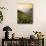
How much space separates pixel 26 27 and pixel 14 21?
0.44 m

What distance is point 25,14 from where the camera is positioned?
16.1 feet

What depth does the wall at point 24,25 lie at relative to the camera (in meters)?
4.91

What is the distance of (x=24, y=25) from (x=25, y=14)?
36cm

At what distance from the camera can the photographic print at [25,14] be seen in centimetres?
489

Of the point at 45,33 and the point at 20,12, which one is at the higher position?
the point at 20,12

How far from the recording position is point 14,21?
492cm

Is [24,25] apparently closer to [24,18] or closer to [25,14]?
[24,18]

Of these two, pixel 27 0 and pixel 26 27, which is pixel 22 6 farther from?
pixel 26 27

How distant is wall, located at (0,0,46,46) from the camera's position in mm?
4906

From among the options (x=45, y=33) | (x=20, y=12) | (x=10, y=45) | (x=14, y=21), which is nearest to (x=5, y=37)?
(x=10, y=45)

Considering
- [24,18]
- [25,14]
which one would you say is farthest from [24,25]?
[25,14]

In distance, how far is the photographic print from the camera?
16.0 ft

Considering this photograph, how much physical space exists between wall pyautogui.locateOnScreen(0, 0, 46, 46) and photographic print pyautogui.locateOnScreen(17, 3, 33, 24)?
0.32ft

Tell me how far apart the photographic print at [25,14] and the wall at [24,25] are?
99 millimetres
